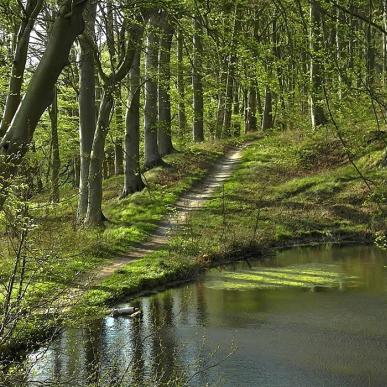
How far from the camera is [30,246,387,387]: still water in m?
8.71

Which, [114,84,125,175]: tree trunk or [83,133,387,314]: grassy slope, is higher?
[114,84,125,175]: tree trunk

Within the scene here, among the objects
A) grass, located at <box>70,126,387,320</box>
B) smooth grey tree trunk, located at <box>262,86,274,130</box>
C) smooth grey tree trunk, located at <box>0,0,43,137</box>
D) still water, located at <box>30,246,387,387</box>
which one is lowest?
still water, located at <box>30,246,387,387</box>

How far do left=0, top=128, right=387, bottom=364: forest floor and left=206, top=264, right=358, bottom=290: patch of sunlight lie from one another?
1163 millimetres

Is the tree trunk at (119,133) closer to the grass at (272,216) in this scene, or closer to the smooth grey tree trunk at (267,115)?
the grass at (272,216)

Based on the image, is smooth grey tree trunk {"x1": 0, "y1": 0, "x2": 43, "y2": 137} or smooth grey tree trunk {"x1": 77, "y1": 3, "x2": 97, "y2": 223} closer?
smooth grey tree trunk {"x1": 0, "y1": 0, "x2": 43, "y2": 137}

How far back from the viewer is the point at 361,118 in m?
16.9

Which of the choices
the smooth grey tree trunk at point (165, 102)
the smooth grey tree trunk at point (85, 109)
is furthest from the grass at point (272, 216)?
the smooth grey tree trunk at point (165, 102)

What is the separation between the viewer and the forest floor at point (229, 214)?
1554cm

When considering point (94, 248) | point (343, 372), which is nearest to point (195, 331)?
point (343, 372)

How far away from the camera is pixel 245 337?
10.7 meters

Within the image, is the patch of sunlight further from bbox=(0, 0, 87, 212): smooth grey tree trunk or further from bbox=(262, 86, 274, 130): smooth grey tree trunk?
bbox=(262, 86, 274, 130): smooth grey tree trunk

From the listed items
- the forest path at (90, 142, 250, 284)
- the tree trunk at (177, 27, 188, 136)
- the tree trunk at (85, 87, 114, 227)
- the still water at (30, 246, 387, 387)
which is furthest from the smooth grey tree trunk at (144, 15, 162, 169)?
the still water at (30, 246, 387, 387)

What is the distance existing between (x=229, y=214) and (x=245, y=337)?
35.4 ft

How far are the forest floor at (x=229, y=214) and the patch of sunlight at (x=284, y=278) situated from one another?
45.8 inches
